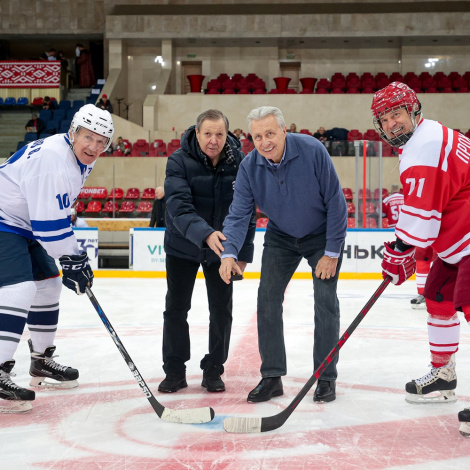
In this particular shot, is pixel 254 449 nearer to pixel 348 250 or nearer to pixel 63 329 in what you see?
pixel 63 329

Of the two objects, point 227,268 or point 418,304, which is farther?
point 418,304

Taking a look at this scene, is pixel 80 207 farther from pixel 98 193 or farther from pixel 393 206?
pixel 393 206

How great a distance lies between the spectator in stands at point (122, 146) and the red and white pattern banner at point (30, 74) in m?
4.33

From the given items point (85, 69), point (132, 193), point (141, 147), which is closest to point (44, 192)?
point (132, 193)

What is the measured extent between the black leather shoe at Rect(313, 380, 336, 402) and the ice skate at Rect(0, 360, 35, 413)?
3.91ft

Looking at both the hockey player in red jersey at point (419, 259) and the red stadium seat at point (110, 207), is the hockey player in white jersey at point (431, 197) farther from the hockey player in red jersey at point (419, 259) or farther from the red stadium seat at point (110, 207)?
the red stadium seat at point (110, 207)

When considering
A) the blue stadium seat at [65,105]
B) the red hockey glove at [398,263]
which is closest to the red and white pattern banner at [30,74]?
the blue stadium seat at [65,105]

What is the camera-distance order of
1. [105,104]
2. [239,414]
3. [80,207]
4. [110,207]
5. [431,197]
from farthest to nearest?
[105,104] < [80,207] < [110,207] < [239,414] < [431,197]

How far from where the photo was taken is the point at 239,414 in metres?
2.56

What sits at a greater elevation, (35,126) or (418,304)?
(35,126)

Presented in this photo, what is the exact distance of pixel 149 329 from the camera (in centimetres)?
443

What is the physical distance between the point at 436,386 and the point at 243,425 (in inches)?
36.2

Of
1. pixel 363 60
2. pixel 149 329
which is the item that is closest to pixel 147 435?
pixel 149 329

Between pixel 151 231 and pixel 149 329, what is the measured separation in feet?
12.2
